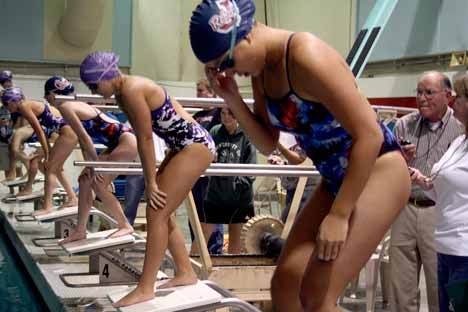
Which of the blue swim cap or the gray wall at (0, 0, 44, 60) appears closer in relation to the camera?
the blue swim cap

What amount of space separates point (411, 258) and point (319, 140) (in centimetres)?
227

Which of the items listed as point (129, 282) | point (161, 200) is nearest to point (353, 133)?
point (161, 200)

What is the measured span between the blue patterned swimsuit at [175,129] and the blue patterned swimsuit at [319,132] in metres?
1.55

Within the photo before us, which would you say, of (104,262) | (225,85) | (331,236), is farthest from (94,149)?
(331,236)

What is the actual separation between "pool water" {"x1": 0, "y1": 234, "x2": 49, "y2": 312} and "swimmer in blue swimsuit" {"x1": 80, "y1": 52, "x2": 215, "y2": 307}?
7.74 ft

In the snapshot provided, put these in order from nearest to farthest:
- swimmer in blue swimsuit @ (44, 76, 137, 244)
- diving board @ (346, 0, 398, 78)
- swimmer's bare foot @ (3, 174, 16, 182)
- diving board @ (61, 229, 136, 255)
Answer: diving board @ (61, 229, 136, 255), swimmer in blue swimsuit @ (44, 76, 137, 244), diving board @ (346, 0, 398, 78), swimmer's bare foot @ (3, 174, 16, 182)

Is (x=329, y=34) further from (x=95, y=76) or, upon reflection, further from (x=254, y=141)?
(x=254, y=141)

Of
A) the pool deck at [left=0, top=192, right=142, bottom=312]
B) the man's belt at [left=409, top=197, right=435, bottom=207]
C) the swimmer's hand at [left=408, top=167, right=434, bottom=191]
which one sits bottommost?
the pool deck at [left=0, top=192, right=142, bottom=312]

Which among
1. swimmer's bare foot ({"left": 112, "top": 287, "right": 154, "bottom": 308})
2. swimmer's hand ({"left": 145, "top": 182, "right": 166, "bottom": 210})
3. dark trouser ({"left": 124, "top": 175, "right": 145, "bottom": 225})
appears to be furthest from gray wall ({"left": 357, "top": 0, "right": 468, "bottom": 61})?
swimmer's bare foot ({"left": 112, "top": 287, "right": 154, "bottom": 308})

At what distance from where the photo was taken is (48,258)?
6461 millimetres

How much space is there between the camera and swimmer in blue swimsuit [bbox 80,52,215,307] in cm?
354

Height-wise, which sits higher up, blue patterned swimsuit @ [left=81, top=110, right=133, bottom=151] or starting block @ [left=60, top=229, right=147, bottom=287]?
blue patterned swimsuit @ [left=81, top=110, right=133, bottom=151]

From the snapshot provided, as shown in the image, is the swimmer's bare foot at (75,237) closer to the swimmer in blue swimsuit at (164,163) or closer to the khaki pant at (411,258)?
the swimmer in blue swimsuit at (164,163)

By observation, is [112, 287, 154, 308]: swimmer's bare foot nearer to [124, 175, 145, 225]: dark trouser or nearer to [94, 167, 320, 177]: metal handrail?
[94, 167, 320, 177]: metal handrail
